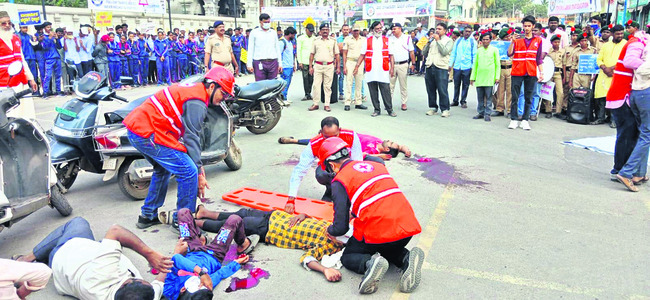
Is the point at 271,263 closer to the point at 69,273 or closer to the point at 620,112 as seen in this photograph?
the point at 69,273

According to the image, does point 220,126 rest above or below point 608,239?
above

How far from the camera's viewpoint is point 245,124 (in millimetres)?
8625

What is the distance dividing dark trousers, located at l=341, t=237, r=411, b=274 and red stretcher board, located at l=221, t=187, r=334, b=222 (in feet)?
3.15

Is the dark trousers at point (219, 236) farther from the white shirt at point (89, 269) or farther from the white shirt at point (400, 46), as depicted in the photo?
the white shirt at point (400, 46)

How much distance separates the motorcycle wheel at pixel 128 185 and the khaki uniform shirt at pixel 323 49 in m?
6.31

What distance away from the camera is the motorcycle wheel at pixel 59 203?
16.4 feet

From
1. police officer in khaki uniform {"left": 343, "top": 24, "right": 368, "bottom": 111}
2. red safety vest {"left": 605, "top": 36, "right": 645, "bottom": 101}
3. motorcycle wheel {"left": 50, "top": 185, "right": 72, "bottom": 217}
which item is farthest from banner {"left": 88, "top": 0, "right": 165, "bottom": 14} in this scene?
red safety vest {"left": 605, "top": 36, "right": 645, "bottom": 101}

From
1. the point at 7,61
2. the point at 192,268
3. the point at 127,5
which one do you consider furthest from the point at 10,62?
the point at 127,5

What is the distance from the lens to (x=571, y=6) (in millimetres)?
16688

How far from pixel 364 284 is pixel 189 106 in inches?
84.4

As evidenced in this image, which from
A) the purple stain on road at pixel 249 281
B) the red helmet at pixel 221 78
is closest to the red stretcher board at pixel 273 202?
the purple stain on road at pixel 249 281

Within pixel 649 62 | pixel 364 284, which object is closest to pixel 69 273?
pixel 364 284

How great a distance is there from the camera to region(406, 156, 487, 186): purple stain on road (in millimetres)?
6293

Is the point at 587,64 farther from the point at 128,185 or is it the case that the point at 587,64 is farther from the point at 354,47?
the point at 128,185
